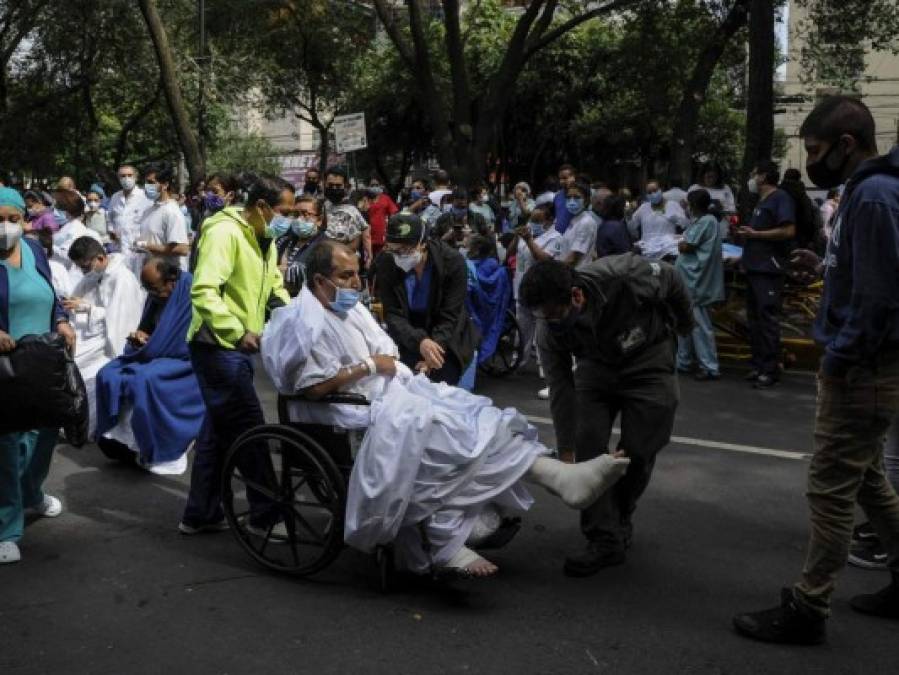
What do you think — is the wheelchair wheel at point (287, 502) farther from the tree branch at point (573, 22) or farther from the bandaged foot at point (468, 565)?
the tree branch at point (573, 22)

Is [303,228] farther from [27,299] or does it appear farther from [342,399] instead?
[342,399]

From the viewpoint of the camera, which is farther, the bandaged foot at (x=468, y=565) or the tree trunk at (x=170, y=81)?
the tree trunk at (x=170, y=81)

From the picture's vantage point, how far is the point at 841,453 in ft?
12.7

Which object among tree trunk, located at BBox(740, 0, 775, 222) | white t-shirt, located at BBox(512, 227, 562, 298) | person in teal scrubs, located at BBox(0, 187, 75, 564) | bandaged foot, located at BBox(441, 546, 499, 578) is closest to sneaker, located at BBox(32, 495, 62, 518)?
person in teal scrubs, located at BBox(0, 187, 75, 564)

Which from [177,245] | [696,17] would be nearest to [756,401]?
[177,245]

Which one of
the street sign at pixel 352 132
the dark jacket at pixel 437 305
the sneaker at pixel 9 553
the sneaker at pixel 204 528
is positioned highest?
the street sign at pixel 352 132

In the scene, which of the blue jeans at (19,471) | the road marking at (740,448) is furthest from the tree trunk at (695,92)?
the blue jeans at (19,471)

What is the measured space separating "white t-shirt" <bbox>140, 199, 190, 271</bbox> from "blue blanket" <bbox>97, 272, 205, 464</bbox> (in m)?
2.79

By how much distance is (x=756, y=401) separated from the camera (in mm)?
8898

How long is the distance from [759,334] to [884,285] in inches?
238

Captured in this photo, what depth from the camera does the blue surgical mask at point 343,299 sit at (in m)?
4.73

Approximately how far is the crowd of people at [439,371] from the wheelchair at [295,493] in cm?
6

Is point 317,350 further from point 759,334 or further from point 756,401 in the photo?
point 759,334

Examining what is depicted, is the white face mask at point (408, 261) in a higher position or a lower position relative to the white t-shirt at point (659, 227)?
higher
